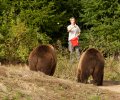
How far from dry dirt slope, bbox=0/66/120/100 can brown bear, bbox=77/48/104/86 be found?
217cm

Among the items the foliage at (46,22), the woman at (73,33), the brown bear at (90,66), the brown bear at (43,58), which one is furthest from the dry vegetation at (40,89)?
the foliage at (46,22)

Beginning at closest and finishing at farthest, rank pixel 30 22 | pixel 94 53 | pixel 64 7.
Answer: pixel 94 53, pixel 30 22, pixel 64 7

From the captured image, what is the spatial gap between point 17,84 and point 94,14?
59.0 feet

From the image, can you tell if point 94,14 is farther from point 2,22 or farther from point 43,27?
point 2,22

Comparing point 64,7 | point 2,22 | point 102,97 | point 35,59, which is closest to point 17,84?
point 102,97

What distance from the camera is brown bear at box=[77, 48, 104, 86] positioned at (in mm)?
12203

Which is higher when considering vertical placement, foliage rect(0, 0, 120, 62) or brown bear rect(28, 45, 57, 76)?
foliage rect(0, 0, 120, 62)

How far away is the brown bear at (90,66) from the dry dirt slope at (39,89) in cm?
217

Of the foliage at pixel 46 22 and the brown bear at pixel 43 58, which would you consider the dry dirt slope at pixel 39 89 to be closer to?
the brown bear at pixel 43 58

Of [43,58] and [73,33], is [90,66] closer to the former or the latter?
[43,58]

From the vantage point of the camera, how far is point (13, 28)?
73.9ft

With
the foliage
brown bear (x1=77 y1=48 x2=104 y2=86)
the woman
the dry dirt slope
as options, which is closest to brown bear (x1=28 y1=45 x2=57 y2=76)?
brown bear (x1=77 y1=48 x2=104 y2=86)

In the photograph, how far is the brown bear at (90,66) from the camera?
1220 centimetres

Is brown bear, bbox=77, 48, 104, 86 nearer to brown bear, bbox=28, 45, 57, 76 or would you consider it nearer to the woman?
brown bear, bbox=28, 45, 57, 76
